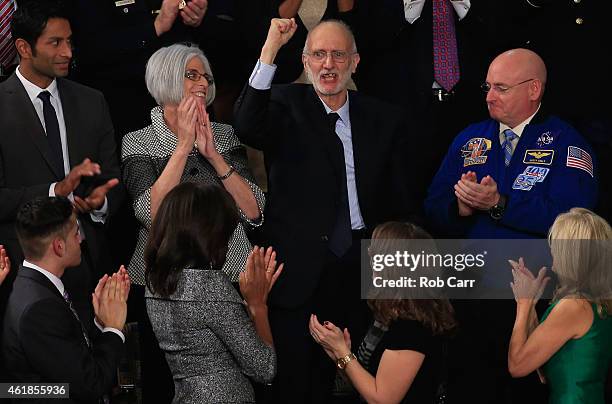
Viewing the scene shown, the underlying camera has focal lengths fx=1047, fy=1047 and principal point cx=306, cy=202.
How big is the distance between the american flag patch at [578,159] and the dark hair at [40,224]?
2.34 metres

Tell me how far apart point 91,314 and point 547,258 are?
82.0 inches

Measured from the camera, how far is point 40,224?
150 inches

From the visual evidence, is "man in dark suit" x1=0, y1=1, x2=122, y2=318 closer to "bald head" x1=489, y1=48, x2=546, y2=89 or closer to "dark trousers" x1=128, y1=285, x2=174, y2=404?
"dark trousers" x1=128, y1=285, x2=174, y2=404

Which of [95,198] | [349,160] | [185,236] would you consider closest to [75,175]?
[95,198]

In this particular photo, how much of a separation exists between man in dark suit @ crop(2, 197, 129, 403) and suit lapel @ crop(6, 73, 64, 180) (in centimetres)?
82

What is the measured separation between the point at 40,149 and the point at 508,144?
219 cm

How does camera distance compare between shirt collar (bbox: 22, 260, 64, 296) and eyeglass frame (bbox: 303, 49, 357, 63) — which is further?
eyeglass frame (bbox: 303, 49, 357, 63)

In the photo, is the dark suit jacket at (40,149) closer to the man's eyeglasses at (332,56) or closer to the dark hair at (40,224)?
the dark hair at (40,224)

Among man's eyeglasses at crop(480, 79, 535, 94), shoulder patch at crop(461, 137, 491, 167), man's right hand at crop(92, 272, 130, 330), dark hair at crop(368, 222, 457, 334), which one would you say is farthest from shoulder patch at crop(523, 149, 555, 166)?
man's right hand at crop(92, 272, 130, 330)

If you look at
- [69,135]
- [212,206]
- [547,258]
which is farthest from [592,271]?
[69,135]

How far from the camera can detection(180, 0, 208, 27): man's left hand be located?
530 centimetres

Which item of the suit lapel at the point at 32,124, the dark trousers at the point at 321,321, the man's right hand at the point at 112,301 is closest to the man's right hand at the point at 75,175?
the suit lapel at the point at 32,124

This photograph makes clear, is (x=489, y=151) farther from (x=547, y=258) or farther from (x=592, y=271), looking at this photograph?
(x=592, y=271)

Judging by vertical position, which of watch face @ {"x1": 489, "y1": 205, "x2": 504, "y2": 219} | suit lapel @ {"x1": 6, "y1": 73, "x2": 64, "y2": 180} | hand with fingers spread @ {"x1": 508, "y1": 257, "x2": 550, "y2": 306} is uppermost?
suit lapel @ {"x1": 6, "y1": 73, "x2": 64, "y2": 180}
